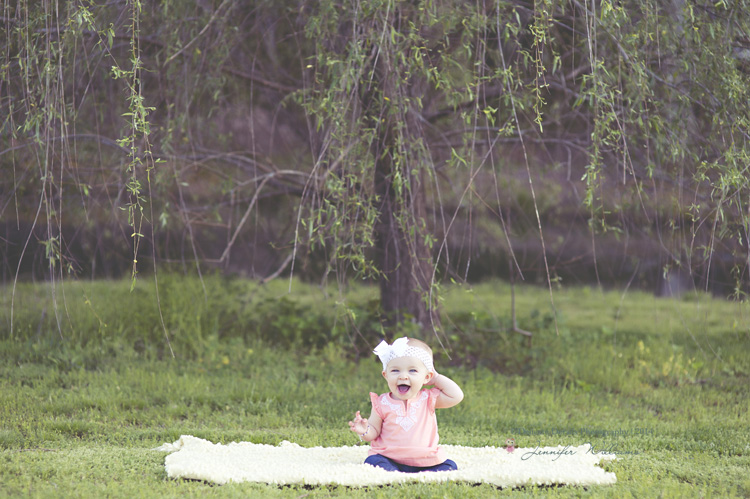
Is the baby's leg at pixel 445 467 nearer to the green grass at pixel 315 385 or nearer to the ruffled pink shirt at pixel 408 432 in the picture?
the ruffled pink shirt at pixel 408 432

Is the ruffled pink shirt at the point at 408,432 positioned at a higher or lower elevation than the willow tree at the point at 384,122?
lower

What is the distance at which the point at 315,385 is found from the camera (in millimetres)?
5348

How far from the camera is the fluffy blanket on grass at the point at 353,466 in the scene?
3119 millimetres

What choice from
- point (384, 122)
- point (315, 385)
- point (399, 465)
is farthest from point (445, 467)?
point (384, 122)

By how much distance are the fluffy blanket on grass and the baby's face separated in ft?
1.07

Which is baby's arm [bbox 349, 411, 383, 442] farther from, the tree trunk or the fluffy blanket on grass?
the tree trunk

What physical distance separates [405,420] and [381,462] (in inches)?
8.0

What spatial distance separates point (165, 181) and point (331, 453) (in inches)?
107

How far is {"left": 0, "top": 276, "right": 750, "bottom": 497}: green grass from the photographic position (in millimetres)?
3285

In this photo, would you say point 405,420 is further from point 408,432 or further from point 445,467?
point 445,467

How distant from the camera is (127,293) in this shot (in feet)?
21.2

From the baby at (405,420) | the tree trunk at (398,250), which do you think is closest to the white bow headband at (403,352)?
the baby at (405,420)

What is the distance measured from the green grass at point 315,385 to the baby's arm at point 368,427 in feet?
0.90

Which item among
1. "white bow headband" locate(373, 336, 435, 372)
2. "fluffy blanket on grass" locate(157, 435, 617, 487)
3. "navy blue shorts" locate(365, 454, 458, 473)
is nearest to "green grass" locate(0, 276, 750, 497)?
"fluffy blanket on grass" locate(157, 435, 617, 487)
